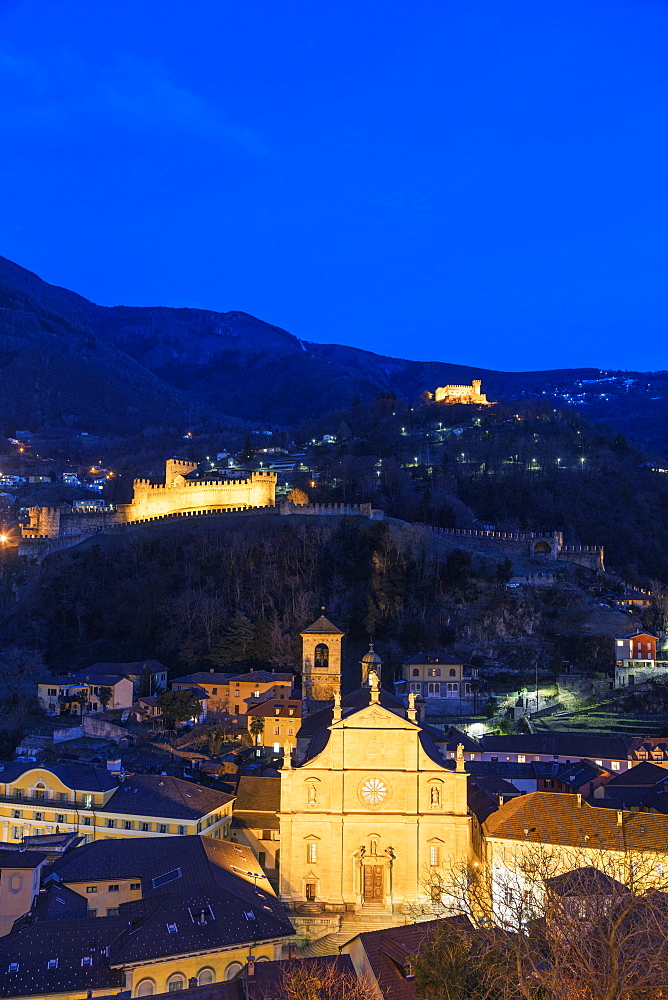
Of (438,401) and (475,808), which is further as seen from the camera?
(438,401)

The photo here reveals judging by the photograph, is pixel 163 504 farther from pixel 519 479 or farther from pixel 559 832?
pixel 559 832

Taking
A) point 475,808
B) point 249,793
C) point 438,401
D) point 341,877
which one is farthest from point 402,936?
point 438,401

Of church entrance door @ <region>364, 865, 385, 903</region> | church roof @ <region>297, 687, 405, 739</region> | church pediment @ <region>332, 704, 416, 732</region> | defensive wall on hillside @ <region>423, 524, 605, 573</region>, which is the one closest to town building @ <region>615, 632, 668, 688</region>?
defensive wall on hillside @ <region>423, 524, 605, 573</region>

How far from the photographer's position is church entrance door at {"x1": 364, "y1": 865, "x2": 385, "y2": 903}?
30956 mm

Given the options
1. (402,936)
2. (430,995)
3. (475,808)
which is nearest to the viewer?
(430,995)

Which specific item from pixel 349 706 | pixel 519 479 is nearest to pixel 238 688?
pixel 349 706

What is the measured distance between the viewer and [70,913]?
26.7m

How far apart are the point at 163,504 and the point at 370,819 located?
6596cm

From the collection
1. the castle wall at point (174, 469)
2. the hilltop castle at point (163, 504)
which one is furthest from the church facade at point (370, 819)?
the castle wall at point (174, 469)

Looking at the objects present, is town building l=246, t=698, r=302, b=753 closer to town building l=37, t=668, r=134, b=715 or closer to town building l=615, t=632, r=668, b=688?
town building l=37, t=668, r=134, b=715

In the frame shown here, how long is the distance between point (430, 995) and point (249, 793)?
67.9ft

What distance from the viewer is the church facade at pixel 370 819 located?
1217 inches

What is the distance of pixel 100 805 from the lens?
36219 millimetres

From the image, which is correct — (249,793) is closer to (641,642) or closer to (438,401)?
(641,642)
